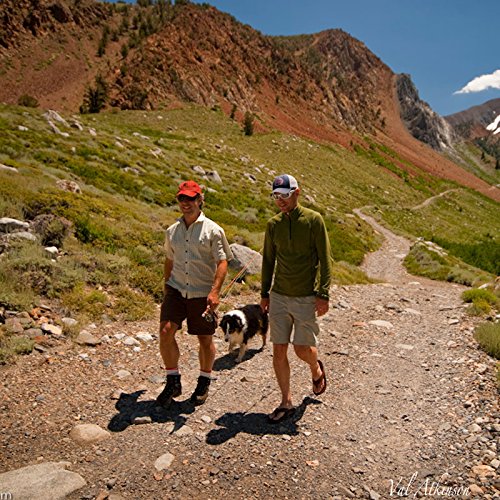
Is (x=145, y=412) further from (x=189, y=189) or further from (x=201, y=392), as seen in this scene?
(x=189, y=189)

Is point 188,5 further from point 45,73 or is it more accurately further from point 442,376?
point 442,376

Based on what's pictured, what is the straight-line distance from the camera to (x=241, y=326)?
665 centimetres

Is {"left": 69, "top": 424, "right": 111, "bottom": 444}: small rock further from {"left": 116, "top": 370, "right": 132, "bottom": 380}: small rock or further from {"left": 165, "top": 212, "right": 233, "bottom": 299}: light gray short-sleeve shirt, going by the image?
{"left": 165, "top": 212, "right": 233, "bottom": 299}: light gray short-sleeve shirt

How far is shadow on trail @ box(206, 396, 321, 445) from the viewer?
4.50 metres

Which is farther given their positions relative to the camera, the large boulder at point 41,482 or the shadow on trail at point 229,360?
the shadow on trail at point 229,360

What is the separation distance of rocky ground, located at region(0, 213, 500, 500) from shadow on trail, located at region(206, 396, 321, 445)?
22 millimetres

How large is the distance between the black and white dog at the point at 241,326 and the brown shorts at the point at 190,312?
158cm

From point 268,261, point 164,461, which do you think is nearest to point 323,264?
point 268,261

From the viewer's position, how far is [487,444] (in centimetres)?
420

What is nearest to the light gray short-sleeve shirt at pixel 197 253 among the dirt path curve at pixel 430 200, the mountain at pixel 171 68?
the dirt path curve at pixel 430 200

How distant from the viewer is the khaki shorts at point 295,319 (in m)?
4.64

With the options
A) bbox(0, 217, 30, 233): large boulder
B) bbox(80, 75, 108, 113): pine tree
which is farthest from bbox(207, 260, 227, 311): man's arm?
A: bbox(80, 75, 108, 113): pine tree

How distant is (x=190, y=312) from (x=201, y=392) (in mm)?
1109

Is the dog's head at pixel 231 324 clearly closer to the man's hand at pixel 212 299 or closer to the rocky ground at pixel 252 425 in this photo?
the rocky ground at pixel 252 425
